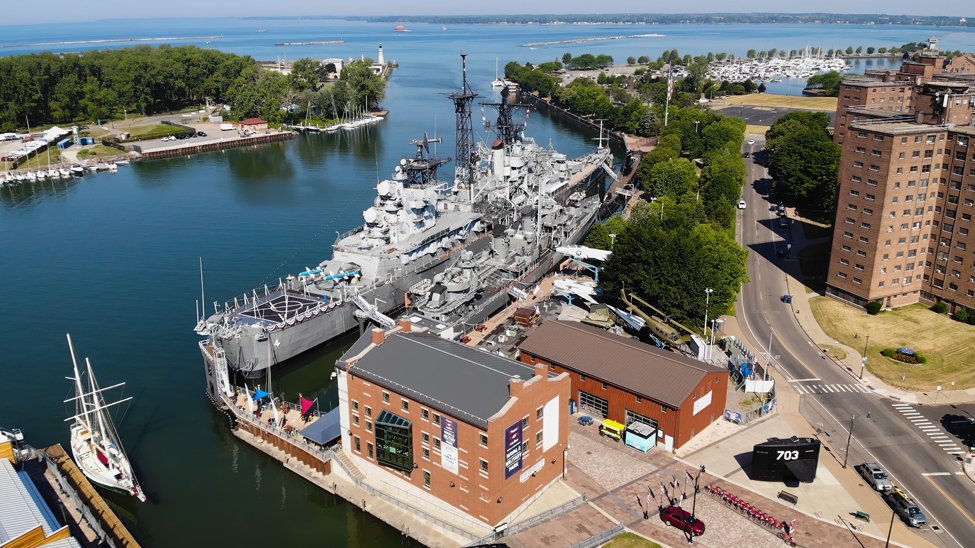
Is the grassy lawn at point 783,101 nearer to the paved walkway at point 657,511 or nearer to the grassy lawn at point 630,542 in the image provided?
the paved walkway at point 657,511

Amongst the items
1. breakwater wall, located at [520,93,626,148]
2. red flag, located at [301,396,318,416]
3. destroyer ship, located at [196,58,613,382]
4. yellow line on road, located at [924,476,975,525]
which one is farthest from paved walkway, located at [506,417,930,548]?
breakwater wall, located at [520,93,626,148]

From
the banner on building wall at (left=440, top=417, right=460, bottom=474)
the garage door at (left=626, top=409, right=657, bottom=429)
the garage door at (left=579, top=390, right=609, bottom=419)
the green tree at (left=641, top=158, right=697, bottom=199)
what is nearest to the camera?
the banner on building wall at (left=440, top=417, right=460, bottom=474)

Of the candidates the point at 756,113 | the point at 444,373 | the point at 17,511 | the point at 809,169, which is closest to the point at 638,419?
the point at 444,373

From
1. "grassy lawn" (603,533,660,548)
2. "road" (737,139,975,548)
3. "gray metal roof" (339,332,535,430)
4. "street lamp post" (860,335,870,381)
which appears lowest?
"road" (737,139,975,548)

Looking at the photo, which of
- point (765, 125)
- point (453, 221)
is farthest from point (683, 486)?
point (765, 125)

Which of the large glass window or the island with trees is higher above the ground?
the island with trees

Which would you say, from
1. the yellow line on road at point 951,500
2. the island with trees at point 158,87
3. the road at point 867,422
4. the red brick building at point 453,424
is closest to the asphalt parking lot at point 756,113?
the island with trees at point 158,87

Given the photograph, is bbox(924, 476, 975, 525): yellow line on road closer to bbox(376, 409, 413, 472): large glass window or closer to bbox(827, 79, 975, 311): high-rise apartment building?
bbox(827, 79, 975, 311): high-rise apartment building
